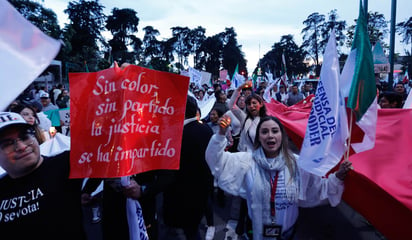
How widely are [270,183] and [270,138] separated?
0.37 metres

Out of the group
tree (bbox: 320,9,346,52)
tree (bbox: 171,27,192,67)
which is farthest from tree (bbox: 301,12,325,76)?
tree (bbox: 171,27,192,67)

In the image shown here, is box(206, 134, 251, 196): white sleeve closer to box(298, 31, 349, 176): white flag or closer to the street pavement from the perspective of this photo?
box(298, 31, 349, 176): white flag

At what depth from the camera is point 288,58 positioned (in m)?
73.8

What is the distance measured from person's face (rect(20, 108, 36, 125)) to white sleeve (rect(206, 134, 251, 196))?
2634 millimetres

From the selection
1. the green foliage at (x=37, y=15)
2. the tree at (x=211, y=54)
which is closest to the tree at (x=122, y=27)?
the tree at (x=211, y=54)

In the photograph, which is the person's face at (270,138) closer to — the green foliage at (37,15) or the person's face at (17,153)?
the person's face at (17,153)

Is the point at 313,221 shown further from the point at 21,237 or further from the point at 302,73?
the point at 302,73

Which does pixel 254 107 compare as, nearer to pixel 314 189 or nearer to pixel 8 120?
pixel 314 189

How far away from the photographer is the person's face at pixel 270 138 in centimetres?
224

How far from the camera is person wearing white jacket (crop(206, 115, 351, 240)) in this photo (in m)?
2.14

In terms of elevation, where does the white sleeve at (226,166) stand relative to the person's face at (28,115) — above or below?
below

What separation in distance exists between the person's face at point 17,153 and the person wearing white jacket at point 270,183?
4.02ft

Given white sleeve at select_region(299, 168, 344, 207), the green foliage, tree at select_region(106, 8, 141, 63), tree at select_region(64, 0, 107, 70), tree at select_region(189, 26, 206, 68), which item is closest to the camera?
white sleeve at select_region(299, 168, 344, 207)

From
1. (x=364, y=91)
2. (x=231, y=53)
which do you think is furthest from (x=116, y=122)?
(x=231, y=53)
